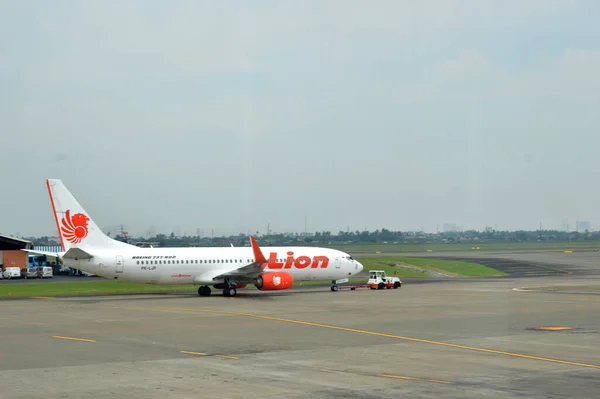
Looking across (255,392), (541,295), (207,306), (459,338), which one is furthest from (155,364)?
(541,295)

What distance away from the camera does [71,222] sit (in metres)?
52.3

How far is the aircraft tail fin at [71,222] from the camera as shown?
52188mm

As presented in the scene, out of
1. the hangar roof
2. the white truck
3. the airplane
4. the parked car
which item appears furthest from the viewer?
the hangar roof

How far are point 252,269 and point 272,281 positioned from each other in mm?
1848

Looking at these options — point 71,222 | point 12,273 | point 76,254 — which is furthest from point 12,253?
point 76,254

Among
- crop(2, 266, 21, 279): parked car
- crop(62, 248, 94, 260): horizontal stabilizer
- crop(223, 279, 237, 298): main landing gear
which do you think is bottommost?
crop(2, 266, 21, 279): parked car

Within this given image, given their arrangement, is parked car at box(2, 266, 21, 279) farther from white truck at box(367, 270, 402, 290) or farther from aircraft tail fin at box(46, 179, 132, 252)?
white truck at box(367, 270, 402, 290)

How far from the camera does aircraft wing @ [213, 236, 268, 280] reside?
174 feet

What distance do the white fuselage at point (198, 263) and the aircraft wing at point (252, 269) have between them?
2.40 ft

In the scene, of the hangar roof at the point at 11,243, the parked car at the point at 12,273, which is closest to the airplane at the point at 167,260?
the parked car at the point at 12,273

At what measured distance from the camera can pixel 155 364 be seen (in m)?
23.8

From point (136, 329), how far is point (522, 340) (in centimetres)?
1716

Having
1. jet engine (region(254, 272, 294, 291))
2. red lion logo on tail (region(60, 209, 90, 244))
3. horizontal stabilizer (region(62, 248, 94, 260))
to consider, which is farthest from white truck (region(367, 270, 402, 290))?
red lion logo on tail (region(60, 209, 90, 244))

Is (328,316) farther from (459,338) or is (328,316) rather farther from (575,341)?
(575,341)
